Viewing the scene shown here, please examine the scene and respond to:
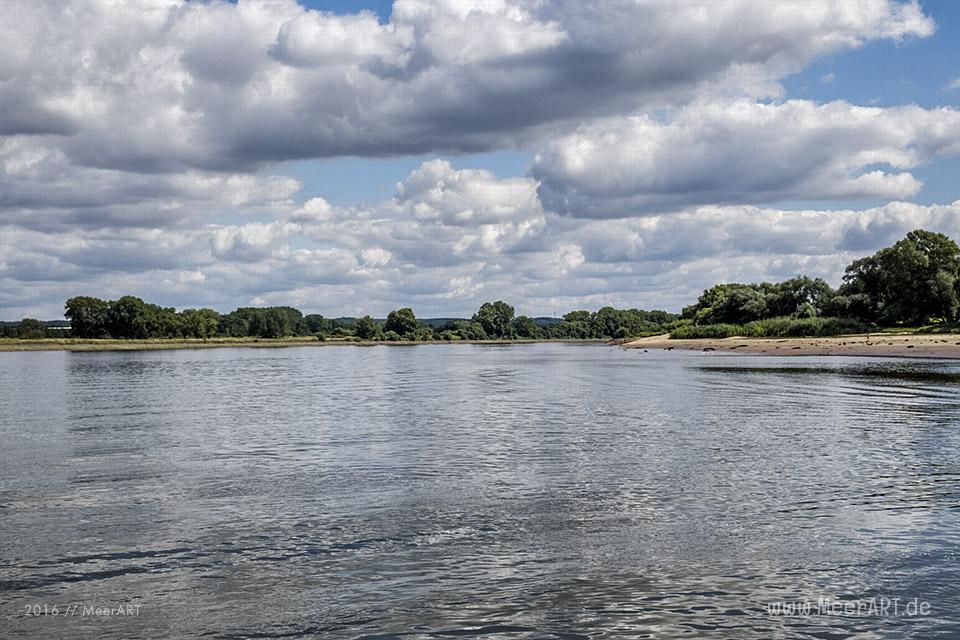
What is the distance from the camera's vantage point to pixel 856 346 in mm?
105438

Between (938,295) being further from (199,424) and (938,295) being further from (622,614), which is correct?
(622,614)

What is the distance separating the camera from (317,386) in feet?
209

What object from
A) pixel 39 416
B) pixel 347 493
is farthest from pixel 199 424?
pixel 347 493

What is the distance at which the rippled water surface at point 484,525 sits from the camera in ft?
38.8

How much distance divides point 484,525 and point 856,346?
333 feet

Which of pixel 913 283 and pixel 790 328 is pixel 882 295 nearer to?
pixel 913 283

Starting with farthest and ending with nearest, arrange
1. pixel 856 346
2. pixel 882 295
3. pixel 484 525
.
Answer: pixel 882 295
pixel 856 346
pixel 484 525

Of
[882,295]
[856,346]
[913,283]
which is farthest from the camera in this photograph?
[882,295]

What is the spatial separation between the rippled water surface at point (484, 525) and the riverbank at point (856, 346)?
63.1m

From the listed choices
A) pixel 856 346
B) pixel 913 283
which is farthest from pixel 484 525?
pixel 913 283

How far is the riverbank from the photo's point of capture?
303 ft

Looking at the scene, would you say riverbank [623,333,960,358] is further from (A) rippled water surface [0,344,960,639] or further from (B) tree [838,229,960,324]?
(A) rippled water surface [0,344,960,639]

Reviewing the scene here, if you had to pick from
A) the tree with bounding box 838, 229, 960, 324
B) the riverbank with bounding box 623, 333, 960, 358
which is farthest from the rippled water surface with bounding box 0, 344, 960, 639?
the tree with bounding box 838, 229, 960, 324

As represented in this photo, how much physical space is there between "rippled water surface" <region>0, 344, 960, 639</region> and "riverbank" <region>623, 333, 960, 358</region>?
6309 centimetres
